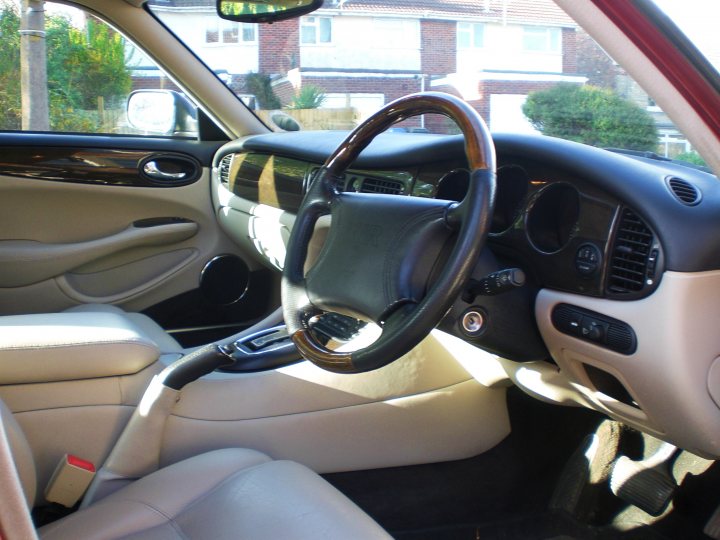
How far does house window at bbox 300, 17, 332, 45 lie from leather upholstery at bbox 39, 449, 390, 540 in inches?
62.8

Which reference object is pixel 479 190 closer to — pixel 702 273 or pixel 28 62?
pixel 702 273

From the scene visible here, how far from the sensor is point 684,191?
1.42 metres

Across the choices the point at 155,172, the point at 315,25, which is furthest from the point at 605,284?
the point at 155,172

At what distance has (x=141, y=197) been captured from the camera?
123 inches

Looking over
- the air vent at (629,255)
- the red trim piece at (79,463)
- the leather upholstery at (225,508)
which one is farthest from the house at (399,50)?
the red trim piece at (79,463)

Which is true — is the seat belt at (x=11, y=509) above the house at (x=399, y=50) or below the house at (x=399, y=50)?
below

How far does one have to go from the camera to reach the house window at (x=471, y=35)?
2.14 metres

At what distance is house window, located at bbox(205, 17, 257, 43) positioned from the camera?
2904 mm

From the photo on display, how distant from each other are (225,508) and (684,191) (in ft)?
3.13

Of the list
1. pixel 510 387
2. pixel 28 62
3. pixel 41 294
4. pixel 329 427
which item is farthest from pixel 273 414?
pixel 28 62

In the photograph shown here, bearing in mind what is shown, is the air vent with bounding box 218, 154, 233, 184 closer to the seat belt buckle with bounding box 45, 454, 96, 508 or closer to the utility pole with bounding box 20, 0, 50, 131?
the utility pole with bounding box 20, 0, 50, 131

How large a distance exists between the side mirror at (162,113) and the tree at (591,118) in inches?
65.5

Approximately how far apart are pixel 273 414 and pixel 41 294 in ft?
4.79

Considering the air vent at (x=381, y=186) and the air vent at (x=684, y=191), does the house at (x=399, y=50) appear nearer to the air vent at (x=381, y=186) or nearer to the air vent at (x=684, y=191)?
the air vent at (x=381, y=186)
